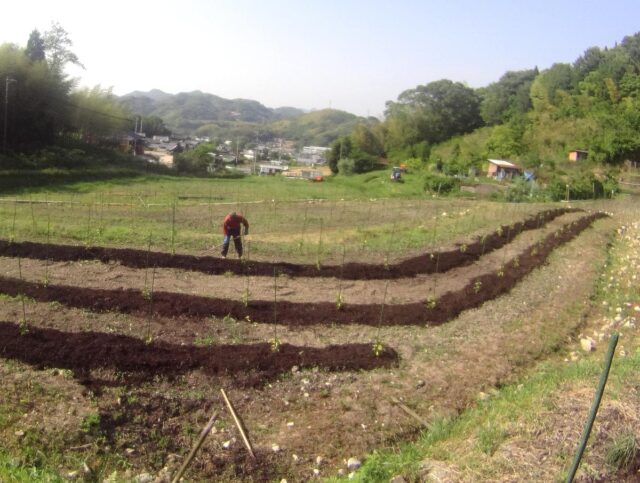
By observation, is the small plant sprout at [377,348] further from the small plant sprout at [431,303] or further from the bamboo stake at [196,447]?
the bamboo stake at [196,447]

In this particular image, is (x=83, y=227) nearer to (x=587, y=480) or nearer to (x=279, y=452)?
(x=279, y=452)

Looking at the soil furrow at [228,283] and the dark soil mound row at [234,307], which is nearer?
the dark soil mound row at [234,307]

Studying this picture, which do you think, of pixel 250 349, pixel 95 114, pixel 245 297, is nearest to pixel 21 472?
pixel 250 349

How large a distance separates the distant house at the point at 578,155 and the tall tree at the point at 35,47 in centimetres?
4029

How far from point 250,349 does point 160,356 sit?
3.90 feet

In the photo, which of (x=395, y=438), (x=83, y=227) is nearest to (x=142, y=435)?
(x=395, y=438)

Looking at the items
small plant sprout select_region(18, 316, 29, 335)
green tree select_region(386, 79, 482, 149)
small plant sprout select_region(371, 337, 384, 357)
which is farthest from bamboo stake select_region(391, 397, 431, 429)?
green tree select_region(386, 79, 482, 149)

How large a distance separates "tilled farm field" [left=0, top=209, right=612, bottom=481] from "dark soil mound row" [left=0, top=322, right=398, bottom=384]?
22 mm

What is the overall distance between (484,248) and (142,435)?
11911 mm

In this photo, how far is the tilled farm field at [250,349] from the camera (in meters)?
5.58

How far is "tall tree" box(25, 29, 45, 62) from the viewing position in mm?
37188

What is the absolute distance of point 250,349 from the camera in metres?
7.39

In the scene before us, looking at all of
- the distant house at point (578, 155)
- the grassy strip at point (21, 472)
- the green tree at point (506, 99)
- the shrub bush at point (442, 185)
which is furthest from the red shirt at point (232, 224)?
the green tree at point (506, 99)

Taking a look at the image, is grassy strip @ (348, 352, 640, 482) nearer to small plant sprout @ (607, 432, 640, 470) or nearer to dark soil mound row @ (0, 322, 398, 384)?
small plant sprout @ (607, 432, 640, 470)
